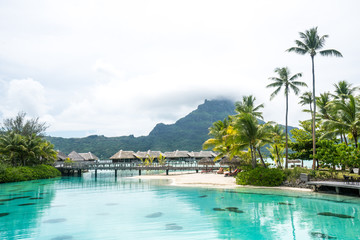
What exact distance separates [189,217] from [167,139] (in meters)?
113

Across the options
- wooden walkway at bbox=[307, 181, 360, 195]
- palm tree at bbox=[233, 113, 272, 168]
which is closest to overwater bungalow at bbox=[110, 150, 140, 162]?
palm tree at bbox=[233, 113, 272, 168]

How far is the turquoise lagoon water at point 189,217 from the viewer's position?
31.3 ft

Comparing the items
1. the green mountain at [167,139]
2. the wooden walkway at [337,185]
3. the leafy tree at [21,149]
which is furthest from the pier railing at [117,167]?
the green mountain at [167,139]

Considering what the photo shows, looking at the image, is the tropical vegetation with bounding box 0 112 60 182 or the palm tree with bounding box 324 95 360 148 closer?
the palm tree with bounding box 324 95 360 148

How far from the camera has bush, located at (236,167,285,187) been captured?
2059 cm

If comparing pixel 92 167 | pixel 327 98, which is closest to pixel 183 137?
pixel 92 167

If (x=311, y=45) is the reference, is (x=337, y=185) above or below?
below

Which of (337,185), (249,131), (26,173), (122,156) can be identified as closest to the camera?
(337,185)

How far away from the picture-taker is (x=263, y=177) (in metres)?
21.0

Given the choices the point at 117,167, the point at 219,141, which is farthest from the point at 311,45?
the point at 117,167

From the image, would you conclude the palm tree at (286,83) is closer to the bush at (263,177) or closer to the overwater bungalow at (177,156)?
the bush at (263,177)

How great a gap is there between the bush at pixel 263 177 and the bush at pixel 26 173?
86.0 feet

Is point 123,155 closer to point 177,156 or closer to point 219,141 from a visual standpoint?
point 177,156

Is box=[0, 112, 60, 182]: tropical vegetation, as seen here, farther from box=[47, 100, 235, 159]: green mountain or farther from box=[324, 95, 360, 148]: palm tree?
box=[47, 100, 235, 159]: green mountain
